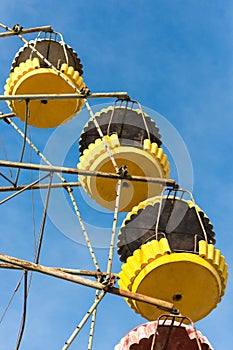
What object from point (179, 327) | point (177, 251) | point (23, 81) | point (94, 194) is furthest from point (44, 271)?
point (23, 81)

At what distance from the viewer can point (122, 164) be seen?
496 inches

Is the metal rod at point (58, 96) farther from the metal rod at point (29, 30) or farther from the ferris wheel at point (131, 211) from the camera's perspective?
the metal rod at point (29, 30)

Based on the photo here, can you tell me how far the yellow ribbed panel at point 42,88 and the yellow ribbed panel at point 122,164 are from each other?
1429mm

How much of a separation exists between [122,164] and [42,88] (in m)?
2.33

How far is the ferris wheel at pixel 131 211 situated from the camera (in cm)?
920

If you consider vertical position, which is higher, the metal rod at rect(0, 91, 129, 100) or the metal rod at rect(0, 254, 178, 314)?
the metal rod at rect(0, 91, 129, 100)

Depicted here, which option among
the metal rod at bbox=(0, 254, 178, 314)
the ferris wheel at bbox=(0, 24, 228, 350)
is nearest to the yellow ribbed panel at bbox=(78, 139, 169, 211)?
the ferris wheel at bbox=(0, 24, 228, 350)

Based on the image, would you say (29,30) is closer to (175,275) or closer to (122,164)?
(122,164)

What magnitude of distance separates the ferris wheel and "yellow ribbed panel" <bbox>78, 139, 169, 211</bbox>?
0.06 feet

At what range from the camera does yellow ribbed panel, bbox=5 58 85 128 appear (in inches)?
530

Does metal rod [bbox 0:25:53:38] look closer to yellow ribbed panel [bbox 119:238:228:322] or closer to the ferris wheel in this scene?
the ferris wheel

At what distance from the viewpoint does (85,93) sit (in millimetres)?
10664

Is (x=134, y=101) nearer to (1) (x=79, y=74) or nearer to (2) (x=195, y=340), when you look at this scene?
(1) (x=79, y=74)

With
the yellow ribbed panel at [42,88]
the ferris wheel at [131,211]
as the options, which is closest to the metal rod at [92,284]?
the ferris wheel at [131,211]
